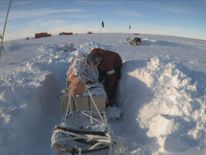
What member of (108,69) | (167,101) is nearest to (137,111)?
(167,101)

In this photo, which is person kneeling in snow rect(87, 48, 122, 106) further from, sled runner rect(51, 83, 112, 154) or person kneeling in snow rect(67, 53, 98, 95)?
sled runner rect(51, 83, 112, 154)

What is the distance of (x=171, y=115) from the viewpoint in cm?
693

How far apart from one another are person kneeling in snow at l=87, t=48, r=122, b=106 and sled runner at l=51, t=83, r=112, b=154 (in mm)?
1229

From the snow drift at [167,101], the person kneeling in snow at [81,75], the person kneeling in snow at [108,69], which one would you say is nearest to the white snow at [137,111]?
the snow drift at [167,101]

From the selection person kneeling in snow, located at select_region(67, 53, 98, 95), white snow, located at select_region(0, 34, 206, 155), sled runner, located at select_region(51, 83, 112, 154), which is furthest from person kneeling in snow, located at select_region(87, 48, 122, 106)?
sled runner, located at select_region(51, 83, 112, 154)

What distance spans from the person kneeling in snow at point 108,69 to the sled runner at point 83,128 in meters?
1.23

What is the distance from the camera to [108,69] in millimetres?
9492

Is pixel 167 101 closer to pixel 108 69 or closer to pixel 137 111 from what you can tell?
pixel 137 111

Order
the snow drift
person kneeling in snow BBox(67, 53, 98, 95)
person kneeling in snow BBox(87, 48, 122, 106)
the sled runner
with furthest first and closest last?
1. person kneeling in snow BBox(87, 48, 122, 106)
2. person kneeling in snow BBox(67, 53, 98, 95)
3. the snow drift
4. the sled runner

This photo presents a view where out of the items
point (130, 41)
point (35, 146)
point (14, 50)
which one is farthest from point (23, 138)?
point (130, 41)

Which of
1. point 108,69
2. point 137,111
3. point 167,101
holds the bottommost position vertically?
point 137,111

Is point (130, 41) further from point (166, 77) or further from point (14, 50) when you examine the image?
point (166, 77)

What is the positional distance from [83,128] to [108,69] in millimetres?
3372

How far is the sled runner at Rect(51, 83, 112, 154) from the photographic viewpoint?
5.63 metres
